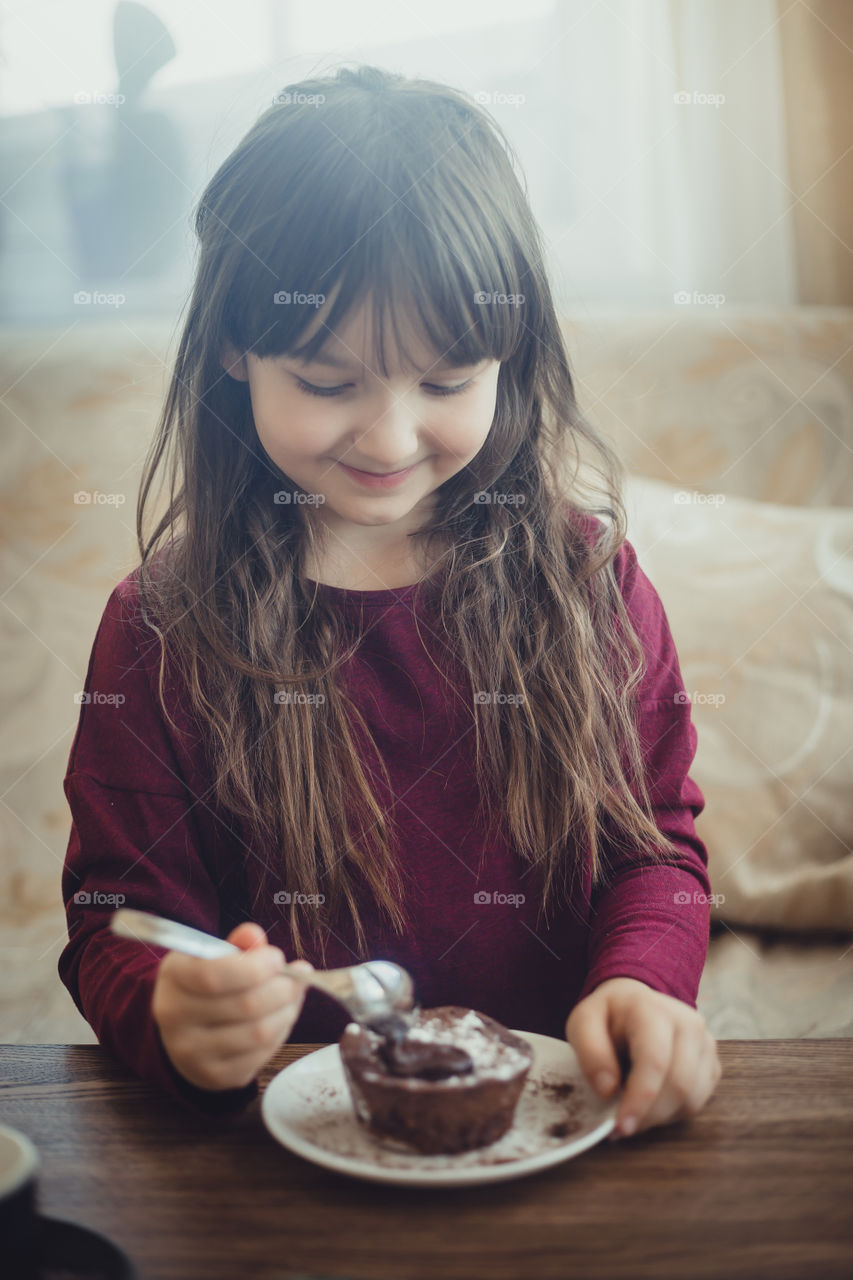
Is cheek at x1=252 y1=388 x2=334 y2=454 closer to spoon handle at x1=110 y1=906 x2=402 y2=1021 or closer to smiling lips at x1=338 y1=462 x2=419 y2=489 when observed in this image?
smiling lips at x1=338 y1=462 x2=419 y2=489

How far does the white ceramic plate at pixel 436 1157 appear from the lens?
0.53 meters

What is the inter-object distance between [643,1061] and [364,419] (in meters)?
0.48

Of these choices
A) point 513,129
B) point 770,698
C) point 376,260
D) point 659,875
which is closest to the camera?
point 376,260

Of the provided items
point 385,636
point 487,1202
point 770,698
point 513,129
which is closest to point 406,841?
point 385,636

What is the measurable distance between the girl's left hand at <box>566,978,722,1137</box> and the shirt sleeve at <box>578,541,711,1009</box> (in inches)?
2.6

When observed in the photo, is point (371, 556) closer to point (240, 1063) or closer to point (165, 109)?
point (240, 1063)

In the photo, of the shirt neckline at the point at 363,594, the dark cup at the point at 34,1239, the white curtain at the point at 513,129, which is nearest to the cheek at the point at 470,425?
the shirt neckline at the point at 363,594

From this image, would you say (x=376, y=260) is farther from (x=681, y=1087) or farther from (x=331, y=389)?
(x=681, y=1087)

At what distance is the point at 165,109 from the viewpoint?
1.97 meters

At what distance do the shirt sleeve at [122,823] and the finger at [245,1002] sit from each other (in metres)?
0.18

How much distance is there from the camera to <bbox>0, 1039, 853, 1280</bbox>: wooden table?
484mm

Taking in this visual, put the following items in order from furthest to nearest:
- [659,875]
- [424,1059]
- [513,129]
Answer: [513,129]
[659,875]
[424,1059]

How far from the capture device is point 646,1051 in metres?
0.62

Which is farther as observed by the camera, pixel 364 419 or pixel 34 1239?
pixel 364 419
